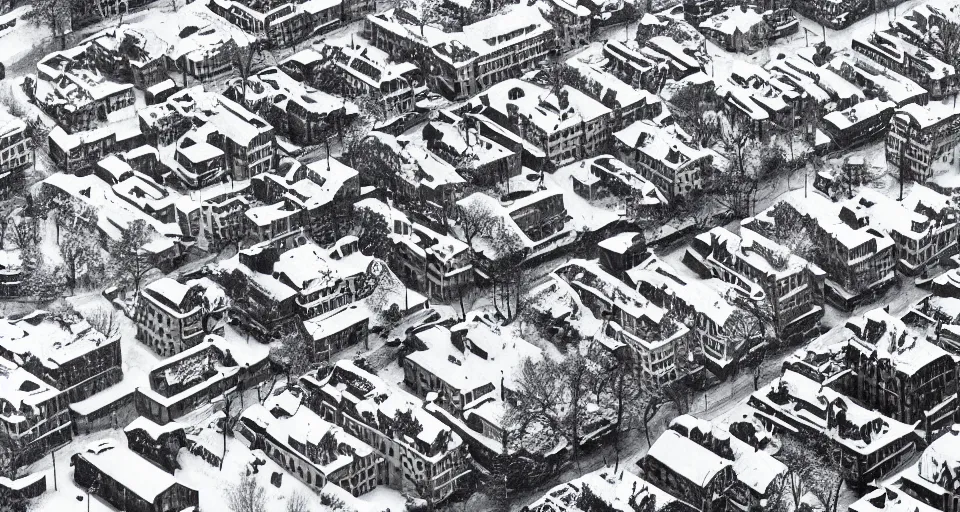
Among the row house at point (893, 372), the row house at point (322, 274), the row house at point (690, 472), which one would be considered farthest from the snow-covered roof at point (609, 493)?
the row house at point (322, 274)

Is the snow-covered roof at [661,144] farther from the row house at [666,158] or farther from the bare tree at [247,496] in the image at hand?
the bare tree at [247,496]

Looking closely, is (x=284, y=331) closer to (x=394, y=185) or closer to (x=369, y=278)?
(x=369, y=278)

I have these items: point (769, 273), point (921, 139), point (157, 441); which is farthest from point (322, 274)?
point (921, 139)

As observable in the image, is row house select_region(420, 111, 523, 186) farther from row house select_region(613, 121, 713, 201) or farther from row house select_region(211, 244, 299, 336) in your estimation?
row house select_region(211, 244, 299, 336)

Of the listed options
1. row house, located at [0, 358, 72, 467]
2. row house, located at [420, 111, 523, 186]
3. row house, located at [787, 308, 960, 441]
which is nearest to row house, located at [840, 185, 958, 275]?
row house, located at [787, 308, 960, 441]

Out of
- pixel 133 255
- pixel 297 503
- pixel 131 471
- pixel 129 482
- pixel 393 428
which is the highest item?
pixel 133 255

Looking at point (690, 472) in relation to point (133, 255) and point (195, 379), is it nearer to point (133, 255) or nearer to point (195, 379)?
point (195, 379)

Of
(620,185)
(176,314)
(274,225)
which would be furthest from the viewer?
(620,185)
